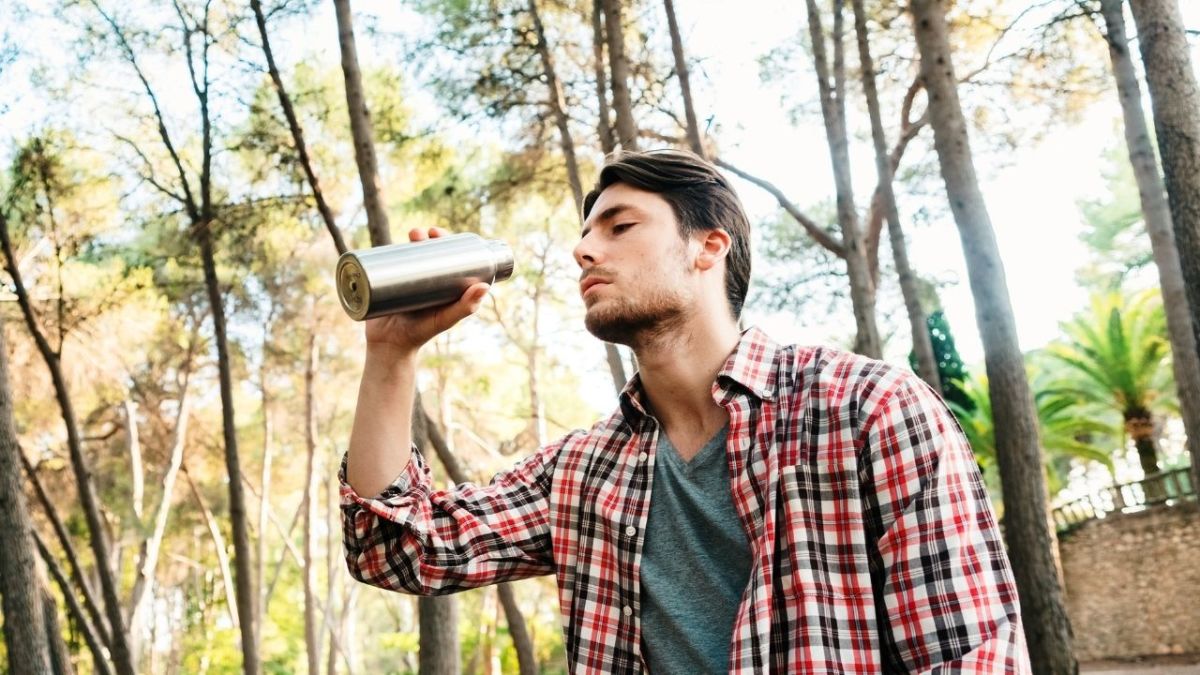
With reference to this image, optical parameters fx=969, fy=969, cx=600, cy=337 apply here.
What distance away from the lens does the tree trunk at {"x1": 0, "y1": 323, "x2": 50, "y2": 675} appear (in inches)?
279

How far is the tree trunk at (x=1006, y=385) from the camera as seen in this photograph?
20.7 ft

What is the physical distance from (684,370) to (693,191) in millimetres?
380

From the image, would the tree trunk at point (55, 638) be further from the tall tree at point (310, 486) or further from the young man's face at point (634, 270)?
the young man's face at point (634, 270)

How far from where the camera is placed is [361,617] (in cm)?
4450

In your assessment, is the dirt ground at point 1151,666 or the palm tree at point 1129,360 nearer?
the dirt ground at point 1151,666

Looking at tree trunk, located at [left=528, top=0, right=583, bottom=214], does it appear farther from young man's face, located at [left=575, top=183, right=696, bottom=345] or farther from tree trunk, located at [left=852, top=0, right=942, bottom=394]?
young man's face, located at [left=575, top=183, right=696, bottom=345]

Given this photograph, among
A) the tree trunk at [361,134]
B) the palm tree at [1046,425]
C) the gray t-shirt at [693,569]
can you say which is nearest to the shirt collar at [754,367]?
the gray t-shirt at [693,569]

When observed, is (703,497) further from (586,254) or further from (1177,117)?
(1177,117)

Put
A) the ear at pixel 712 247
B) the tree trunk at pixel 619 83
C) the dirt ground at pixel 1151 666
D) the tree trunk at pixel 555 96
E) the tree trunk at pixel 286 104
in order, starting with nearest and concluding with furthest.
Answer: the ear at pixel 712 247 < the tree trunk at pixel 619 83 < the tree trunk at pixel 286 104 < the tree trunk at pixel 555 96 < the dirt ground at pixel 1151 666

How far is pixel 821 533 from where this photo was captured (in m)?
1.41

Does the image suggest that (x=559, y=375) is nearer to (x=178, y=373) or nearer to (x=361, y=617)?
(x=178, y=373)

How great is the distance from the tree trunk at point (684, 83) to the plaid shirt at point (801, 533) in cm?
714

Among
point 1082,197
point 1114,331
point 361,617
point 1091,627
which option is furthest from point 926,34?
point 361,617

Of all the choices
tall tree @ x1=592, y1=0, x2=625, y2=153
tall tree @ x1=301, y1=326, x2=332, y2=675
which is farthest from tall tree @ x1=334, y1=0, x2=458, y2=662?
tall tree @ x1=301, y1=326, x2=332, y2=675
